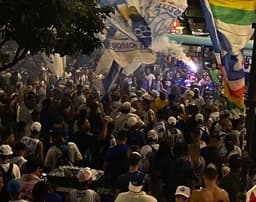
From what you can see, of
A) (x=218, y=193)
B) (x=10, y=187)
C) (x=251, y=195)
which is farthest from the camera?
(x=218, y=193)

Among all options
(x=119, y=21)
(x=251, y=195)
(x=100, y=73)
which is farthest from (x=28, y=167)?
(x=100, y=73)

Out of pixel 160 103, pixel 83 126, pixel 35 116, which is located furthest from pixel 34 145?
pixel 160 103

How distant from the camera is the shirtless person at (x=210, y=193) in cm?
955

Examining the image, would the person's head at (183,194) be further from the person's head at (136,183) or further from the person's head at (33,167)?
the person's head at (33,167)

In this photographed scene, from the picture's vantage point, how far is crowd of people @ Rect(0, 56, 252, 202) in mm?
9703

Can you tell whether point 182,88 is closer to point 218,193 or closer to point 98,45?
point 98,45

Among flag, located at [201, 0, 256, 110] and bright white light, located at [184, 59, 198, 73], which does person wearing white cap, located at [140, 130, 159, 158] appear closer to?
flag, located at [201, 0, 256, 110]

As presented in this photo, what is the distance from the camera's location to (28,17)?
10.8m

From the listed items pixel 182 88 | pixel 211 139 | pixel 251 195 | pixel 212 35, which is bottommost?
pixel 182 88

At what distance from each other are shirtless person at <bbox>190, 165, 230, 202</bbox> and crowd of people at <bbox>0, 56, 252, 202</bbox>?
13 mm

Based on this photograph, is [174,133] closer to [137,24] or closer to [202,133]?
[202,133]

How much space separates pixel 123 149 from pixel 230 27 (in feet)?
9.81

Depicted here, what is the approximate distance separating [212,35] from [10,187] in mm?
3550

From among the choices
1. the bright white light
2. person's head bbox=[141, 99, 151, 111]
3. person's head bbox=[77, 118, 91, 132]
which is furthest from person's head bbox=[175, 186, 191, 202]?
the bright white light
